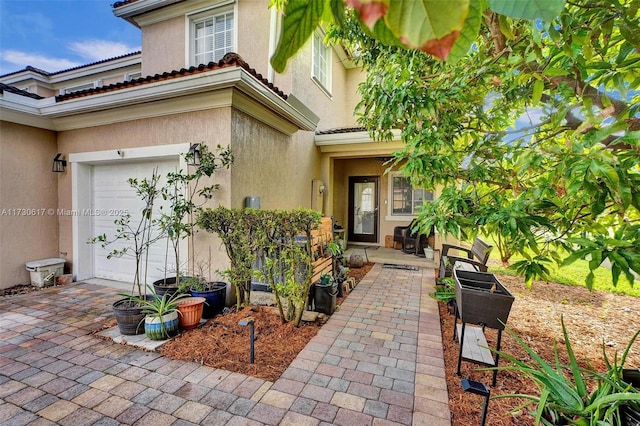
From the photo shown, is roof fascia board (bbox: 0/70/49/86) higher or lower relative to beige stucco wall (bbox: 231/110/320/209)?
higher

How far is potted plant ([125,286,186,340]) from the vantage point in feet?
11.5

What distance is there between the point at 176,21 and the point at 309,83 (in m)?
3.55

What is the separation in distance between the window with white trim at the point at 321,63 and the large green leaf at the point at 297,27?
314 inches

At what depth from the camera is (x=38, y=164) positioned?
584cm

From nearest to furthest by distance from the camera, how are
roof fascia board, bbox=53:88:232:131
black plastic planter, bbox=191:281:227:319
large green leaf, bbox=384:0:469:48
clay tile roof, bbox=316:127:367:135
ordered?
1. large green leaf, bbox=384:0:469:48
2. black plastic planter, bbox=191:281:227:319
3. roof fascia board, bbox=53:88:232:131
4. clay tile roof, bbox=316:127:367:135

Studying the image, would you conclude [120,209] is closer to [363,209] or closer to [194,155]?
[194,155]

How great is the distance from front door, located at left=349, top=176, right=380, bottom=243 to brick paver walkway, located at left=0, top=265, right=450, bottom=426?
654cm

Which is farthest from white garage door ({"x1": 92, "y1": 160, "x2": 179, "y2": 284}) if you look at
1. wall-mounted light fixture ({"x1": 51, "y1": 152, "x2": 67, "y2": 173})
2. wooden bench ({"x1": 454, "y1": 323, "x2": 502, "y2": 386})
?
wooden bench ({"x1": 454, "y1": 323, "x2": 502, "y2": 386})

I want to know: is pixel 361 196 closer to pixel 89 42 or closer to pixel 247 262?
pixel 247 262

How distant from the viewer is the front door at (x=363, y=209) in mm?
10500

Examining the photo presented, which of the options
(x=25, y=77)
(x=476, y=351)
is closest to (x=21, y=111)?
(x=25, y=77)

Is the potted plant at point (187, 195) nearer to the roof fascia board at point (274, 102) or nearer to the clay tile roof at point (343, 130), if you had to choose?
the roof fascia board at point (274, 102)

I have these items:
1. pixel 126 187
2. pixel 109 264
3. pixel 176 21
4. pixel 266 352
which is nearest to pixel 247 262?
pixel 266 352

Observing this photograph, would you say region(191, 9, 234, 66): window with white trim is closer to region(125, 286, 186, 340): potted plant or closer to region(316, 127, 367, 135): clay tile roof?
region(316, 127, 367, 135): clay tile roof
